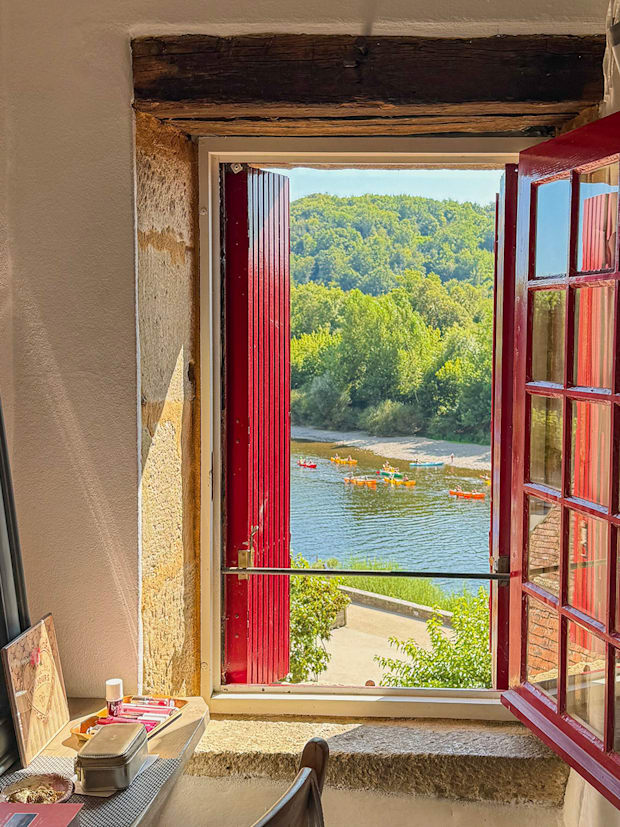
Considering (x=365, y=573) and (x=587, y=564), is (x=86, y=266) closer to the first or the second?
(x=365, y=573)

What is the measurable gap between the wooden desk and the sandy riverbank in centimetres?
89

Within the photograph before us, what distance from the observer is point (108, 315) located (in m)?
2.09

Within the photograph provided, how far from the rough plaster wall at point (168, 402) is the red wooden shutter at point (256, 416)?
11 cm

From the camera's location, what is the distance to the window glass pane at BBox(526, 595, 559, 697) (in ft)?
6.50

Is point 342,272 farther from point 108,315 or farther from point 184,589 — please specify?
point 184,589

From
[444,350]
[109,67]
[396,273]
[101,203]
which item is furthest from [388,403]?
[109,67]

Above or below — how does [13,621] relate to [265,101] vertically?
below

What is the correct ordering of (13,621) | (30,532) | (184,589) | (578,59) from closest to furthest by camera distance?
(13,621) → (578,59) → (30,532) → (184,589)

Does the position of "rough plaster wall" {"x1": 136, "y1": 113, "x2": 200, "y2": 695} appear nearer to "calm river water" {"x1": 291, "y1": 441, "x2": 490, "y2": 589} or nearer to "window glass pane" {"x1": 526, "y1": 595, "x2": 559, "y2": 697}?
"calm river water" {"x1": 291, "y1": 441, "x2": 490, "y2": 589}

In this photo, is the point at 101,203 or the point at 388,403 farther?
the point at 388,403

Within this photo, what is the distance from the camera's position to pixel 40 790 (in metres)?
1.64

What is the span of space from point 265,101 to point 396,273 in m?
0.74

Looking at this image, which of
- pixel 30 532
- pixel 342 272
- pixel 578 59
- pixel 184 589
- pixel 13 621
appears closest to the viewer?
pixel 13 621

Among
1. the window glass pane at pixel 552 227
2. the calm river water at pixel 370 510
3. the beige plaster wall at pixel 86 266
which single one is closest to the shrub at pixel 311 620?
the calm river water at pixel 370 510
